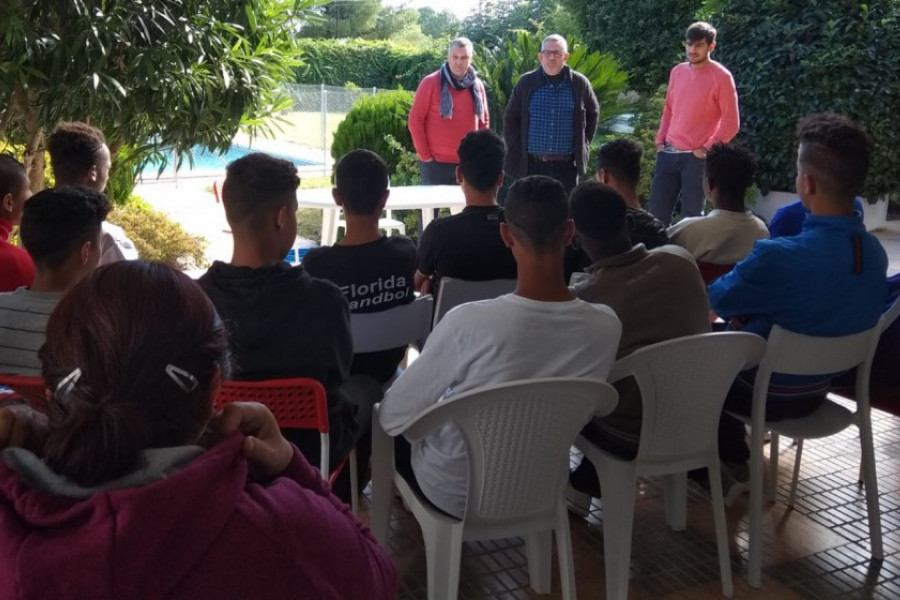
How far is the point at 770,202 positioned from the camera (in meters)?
9.17

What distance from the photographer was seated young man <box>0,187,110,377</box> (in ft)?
7.45

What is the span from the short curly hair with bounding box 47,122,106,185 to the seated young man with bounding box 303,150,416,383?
1.07m

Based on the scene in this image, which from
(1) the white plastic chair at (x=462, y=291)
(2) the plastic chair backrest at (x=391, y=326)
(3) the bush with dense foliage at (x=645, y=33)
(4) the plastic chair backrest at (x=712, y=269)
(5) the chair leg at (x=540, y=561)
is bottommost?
(5) the chair leg at (x=540, y=561)

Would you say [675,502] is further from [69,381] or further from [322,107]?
[322,107]

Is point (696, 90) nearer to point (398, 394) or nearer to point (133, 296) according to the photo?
point (398, 394)

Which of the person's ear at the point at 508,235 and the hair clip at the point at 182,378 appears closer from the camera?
the hair clip at the point at 182,378

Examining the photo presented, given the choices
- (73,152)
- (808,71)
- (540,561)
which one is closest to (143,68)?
(73,152)

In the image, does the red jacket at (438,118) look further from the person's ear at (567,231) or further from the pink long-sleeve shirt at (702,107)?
the person's ear at (567,231)

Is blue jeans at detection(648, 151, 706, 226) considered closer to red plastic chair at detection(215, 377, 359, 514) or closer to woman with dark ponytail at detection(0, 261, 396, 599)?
red plastic chair at detection(215, 377, 359, 514)

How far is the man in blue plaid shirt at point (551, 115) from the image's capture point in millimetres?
6215

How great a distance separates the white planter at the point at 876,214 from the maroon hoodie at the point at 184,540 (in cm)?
919

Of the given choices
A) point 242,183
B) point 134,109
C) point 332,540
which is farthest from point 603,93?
point 332,540

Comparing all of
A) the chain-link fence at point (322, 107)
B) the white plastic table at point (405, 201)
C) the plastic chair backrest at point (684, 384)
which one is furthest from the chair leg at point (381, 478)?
the chain-link fence at point (322, 107)

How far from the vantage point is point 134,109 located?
4570 millimetres
